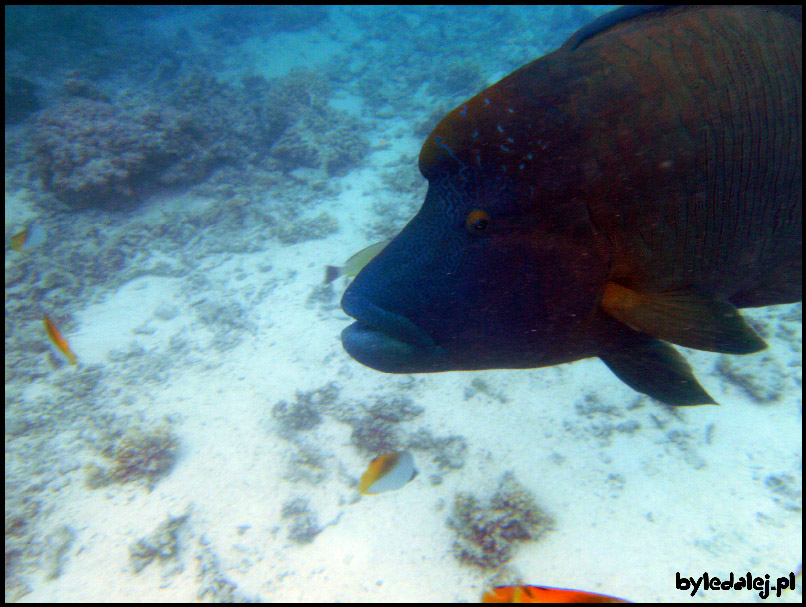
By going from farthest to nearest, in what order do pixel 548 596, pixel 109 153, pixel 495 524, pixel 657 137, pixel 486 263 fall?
1. pixel 109 153
2. pixel 495 524
3. pixel 548 596
4. pixel 486 263
5. pixel 657 137

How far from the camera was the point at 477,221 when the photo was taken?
1.01 meters

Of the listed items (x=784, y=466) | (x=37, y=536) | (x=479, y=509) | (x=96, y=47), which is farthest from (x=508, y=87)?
(x=96, y=47)

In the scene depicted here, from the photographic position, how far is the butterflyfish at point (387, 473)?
2527 mm

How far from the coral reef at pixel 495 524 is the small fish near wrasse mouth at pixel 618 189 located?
2.30 meters

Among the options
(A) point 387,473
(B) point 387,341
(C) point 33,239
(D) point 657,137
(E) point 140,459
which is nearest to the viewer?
(D) point 657,137

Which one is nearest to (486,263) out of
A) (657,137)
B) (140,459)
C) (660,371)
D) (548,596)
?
(657,137)

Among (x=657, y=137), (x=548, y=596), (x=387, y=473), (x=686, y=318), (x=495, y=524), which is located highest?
(x=657, y=137)

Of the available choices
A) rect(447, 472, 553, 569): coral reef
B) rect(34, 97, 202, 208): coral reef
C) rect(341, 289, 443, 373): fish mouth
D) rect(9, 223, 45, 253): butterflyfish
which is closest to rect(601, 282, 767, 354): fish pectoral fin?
rect(341, 289, 443, 373): fish mouth

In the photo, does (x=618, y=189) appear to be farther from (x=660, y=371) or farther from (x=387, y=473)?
(x=387, y=473)

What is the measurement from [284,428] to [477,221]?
3562mm

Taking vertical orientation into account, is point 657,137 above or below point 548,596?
above

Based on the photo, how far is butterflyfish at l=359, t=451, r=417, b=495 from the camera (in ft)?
8.29

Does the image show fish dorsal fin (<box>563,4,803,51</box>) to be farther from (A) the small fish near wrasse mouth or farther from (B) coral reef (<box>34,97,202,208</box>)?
(B) coral reef (<box>34,97,202,208</box>)

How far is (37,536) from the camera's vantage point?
11.0 feet
